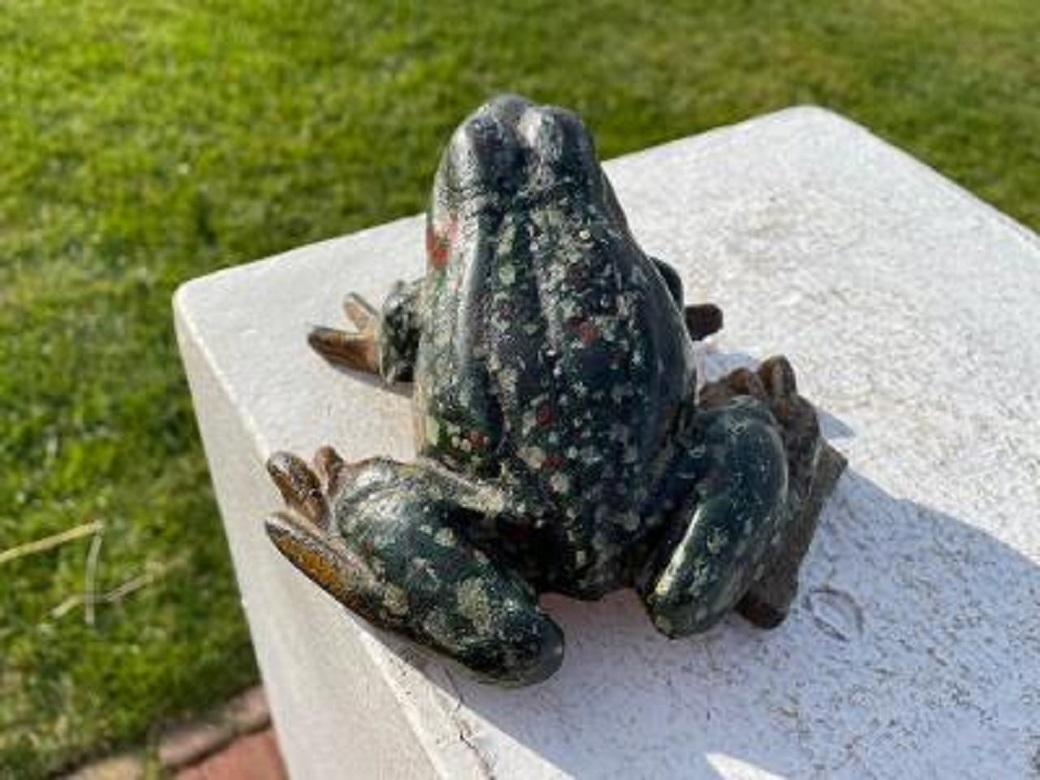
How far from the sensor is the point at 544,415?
158cm

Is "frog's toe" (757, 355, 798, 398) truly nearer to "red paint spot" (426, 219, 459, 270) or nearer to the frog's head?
the frog's head

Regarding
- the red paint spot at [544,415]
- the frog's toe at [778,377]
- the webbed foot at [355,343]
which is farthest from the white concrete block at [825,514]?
the red paint spot at [544,415]

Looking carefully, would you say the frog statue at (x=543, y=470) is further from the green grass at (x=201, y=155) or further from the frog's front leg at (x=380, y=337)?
the green grass at (x=201, y=155)

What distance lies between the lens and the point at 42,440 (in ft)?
10.3

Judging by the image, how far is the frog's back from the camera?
5.18 ft

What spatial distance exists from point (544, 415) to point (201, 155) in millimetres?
2694

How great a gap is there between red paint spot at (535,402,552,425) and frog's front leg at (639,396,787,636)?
0.55 ft

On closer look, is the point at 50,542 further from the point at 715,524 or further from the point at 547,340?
the point at 715,524

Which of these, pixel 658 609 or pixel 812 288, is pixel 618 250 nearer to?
pixel 658 609

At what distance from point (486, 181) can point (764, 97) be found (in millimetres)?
2904

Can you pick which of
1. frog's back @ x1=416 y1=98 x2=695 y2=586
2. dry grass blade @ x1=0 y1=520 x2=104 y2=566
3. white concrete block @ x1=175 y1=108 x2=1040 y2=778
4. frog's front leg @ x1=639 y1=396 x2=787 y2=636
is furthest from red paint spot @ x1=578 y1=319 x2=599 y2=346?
dry grass blade @ x1=0 y1=520 x2=104 y2=566

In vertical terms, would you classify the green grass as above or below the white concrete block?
below

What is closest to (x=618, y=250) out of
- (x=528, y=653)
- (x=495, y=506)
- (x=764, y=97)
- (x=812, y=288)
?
(x=495, y=506)

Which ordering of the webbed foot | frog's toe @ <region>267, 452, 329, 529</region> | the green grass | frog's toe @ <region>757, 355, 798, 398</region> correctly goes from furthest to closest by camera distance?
1. the green grass
2. the webbed foot
3. frog's toe @ <region>757, 355, 798, 398</region>
4. frog's toe @ <region>267, 452, 329, 529</region>
